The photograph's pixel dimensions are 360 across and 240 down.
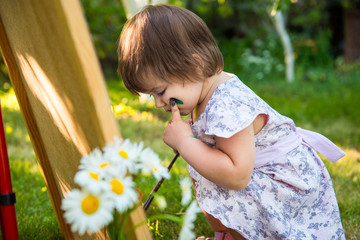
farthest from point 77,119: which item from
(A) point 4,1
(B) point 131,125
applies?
(B) point 131,125

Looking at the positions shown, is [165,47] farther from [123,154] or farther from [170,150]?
[170,150]

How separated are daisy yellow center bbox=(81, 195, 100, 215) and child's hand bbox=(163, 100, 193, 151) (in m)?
0.59

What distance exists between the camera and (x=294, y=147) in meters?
1.66

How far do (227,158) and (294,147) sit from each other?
410mm

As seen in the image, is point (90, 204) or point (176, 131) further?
point (176, 131)

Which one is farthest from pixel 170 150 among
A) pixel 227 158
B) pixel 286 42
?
pixel 286 42

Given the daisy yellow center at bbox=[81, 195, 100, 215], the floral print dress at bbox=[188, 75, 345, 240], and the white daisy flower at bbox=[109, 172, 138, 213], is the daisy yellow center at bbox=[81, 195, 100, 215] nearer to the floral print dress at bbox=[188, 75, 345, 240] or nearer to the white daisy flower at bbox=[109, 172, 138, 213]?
the white daisy flower at bbox=[109, 172, 138, 213]

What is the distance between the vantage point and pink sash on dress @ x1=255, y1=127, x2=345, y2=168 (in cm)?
161

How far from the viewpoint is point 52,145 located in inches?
56.0

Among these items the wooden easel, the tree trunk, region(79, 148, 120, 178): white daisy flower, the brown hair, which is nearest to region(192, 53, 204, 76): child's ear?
the brown hair

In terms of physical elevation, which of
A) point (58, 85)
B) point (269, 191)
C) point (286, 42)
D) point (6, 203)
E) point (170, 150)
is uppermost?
point (58, 85)

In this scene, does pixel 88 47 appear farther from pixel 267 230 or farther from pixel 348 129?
pixel 348 129

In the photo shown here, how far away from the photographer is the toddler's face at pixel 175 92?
4.84 ft

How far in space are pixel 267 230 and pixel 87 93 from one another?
0.89 m
